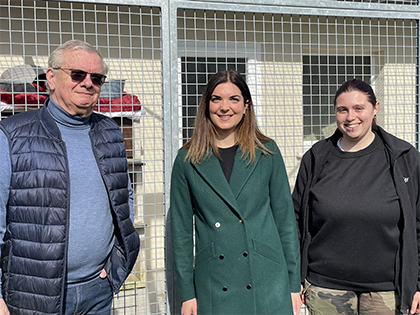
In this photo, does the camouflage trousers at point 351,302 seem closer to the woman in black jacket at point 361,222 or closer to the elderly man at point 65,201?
the woman in black jacket at point 361,222

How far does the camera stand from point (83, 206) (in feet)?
5.90

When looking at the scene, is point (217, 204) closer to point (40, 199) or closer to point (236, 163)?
point (236, 163)

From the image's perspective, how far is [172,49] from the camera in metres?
2.42

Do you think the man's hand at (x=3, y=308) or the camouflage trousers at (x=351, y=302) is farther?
the camouflage trousers at (x=351, y=302)

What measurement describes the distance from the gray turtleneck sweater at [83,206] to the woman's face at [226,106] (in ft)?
1.88

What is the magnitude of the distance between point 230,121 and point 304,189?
1.88 feet

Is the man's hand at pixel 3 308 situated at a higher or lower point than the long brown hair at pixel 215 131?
lower

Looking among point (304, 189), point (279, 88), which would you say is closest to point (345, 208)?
point (304, 189)

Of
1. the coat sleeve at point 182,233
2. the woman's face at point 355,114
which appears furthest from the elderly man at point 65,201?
the woman's face at point 355,114

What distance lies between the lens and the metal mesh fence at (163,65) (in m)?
2.45

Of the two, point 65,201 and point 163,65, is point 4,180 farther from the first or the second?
point 163,65

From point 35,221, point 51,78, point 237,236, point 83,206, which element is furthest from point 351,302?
point 51,78

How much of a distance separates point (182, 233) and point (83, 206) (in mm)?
454

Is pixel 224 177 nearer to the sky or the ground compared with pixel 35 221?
nearer to the sky
